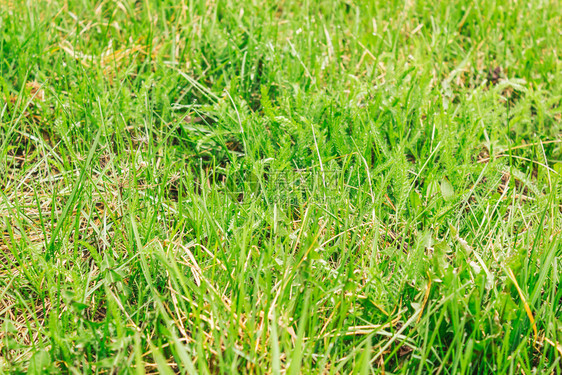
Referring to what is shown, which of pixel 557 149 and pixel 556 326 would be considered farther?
pixel 557 149

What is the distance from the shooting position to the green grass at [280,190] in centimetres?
142

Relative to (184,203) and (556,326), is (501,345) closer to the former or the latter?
(556,326)

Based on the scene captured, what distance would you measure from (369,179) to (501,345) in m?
0.69

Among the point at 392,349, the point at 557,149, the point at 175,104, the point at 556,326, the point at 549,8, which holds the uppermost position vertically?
the point at 549,8

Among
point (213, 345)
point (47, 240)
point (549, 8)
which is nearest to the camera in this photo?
point (213, 345)

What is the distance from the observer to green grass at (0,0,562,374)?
1.42 m

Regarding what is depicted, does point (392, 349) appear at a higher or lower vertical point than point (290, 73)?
lower

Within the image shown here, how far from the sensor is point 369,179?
6.04 ft

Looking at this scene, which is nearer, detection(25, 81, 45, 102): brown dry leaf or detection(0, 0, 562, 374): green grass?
detection(0, 0, 562, 374): green grass

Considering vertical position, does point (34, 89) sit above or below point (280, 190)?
above

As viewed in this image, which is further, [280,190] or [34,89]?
[34,89]

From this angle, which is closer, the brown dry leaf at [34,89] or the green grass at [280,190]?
the green grass at [280,190]

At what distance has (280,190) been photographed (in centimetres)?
189

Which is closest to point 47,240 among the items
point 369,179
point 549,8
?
point 369,179
